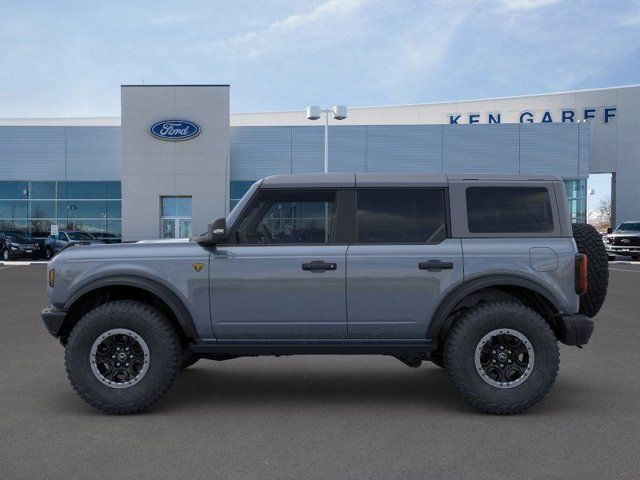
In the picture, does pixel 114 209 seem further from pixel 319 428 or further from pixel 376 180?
pixel 319 428

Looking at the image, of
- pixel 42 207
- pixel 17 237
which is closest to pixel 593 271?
pixel 17 237

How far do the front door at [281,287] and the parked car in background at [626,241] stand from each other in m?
28.1

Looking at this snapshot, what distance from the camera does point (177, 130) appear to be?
114 ft

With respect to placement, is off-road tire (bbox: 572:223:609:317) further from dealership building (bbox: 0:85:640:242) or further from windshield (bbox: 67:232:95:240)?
→ windshield (bbox: 67:232:95:240)

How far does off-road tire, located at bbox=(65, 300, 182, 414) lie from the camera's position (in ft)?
16.1

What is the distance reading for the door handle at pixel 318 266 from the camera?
4.94 metres

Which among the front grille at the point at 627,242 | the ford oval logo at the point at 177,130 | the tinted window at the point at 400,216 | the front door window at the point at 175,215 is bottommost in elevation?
the front grille at the point at 627,242

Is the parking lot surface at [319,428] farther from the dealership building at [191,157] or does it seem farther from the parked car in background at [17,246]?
the dealership building at [191,157]

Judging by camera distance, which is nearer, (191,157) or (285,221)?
(285,221)

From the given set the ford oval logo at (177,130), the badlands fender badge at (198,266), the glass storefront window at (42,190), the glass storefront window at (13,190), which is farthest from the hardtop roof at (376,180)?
the glass storefront window at (13,190)

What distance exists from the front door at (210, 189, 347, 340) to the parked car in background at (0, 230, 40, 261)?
1208 inches

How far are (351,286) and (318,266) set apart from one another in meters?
0.31

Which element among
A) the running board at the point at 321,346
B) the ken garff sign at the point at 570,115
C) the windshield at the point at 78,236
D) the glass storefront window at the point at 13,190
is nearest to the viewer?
the running board at the point at 321,346

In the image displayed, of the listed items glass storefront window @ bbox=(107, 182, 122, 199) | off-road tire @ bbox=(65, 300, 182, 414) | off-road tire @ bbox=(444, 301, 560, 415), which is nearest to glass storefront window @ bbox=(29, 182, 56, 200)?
glass storefront window @ bbox=(107, 182, 122, 199)
